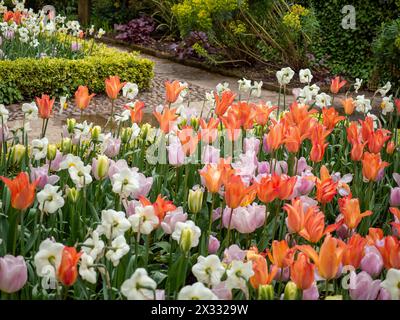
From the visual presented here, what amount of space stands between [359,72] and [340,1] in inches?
44.7

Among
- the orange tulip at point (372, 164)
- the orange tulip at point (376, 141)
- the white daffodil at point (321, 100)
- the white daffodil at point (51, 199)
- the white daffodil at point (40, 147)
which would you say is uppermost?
the white daffodil at point (321, 100)

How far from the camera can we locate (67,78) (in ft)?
29.8

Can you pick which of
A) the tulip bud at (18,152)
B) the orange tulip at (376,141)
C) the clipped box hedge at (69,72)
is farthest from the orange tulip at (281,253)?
the clipped box hedge at (69,72)

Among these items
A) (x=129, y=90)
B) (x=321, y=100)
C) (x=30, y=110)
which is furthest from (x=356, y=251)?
(x=321, y=100)

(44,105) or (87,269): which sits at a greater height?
(44,105)

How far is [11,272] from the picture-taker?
188cm

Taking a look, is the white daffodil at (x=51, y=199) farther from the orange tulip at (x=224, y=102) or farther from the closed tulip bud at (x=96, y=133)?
the orange tulip at (x=224, y=102)

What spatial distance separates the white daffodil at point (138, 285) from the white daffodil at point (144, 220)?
1.29 ft

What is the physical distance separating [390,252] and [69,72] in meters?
7.48

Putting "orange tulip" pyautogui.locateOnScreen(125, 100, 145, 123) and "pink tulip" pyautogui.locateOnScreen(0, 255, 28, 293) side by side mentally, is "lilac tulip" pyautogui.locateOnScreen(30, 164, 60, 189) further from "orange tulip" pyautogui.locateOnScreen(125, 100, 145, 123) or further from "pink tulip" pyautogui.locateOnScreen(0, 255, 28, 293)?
"pink tulip" pyautogui.locateOnScreen(0, 255, 28, 293)

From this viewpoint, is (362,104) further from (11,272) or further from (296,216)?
(11,272)

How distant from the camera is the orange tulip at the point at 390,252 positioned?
2.02 metres

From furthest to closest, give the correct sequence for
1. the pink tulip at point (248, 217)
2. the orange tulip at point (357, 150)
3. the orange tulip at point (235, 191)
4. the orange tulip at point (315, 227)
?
the orange tulip at point (357, 150)
the pink tulip at point (248, 217)
the orange tulip at point (235, 191)
the orange tulip at point (315, 227)
